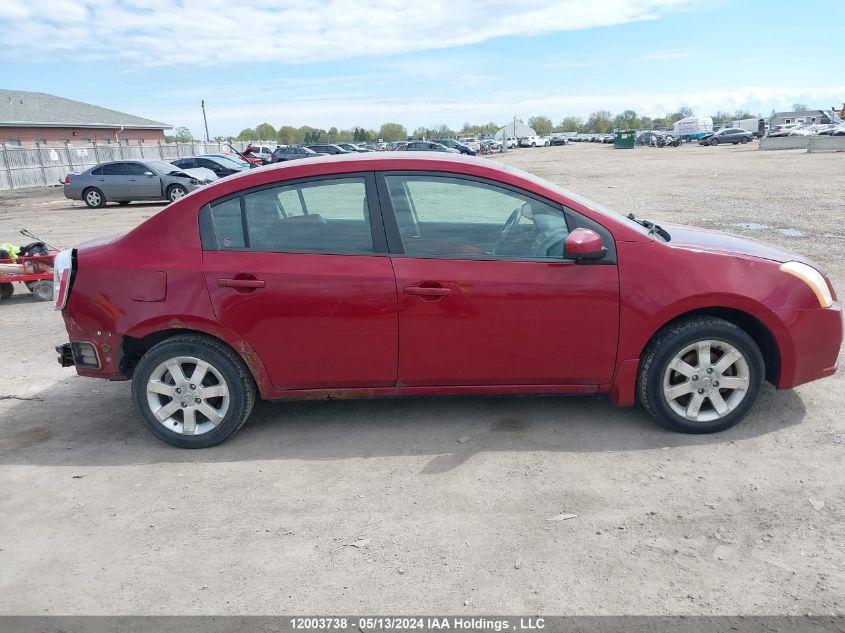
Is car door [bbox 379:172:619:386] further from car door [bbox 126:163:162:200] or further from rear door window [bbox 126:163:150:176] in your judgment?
rear door window [bbox 126:163:150:176]

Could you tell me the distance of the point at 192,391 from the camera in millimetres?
4094

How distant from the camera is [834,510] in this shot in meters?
3.22

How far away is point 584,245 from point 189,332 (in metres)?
2.45

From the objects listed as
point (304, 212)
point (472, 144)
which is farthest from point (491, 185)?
point (472, 144)

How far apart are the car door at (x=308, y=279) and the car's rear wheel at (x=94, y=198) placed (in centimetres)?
2019

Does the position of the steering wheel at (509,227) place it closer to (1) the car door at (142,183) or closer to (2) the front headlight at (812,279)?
(2) the front headlight at (812,279)

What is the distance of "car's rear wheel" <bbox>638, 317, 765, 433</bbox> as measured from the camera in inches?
153

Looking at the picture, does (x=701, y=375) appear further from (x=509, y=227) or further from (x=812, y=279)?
(x=509, y=227)

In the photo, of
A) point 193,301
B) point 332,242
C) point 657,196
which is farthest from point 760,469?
point 657,196

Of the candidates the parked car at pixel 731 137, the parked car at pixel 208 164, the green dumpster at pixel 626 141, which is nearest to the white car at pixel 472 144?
the green dumpster at pixel 626 141

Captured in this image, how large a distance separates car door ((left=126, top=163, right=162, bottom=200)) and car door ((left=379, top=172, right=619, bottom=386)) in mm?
19307

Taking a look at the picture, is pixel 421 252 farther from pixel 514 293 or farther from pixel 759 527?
pixel 759 527

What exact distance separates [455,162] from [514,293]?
0.93 metres

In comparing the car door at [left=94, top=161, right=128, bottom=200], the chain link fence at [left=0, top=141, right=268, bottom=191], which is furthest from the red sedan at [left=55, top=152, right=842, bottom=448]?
the chain link fence at [left=0, top=141, right=268, bottom=191]
